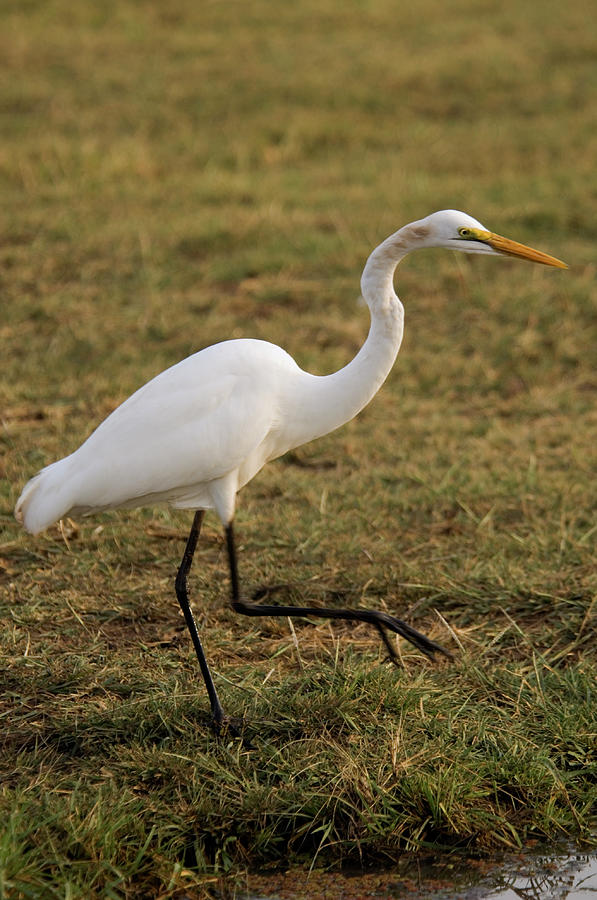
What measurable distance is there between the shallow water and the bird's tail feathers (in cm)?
117

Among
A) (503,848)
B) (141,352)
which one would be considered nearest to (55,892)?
(503,848)

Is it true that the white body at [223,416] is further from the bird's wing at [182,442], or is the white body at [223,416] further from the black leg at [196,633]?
the black leg at [196,633]

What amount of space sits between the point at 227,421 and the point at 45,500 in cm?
58

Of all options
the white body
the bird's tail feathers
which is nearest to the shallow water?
the white body

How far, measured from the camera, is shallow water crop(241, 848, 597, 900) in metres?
2.89

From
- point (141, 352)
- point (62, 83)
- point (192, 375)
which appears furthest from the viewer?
point (62, 83)

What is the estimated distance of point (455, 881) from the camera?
2.95 meters

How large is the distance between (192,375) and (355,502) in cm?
141

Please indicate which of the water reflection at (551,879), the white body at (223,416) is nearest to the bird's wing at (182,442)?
the white body at (223,416)

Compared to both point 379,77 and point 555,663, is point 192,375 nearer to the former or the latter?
point 555,663

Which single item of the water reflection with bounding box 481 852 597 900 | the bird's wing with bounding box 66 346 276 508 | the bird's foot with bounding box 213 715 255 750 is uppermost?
the bird's wing with bounding box 66 346 276 508

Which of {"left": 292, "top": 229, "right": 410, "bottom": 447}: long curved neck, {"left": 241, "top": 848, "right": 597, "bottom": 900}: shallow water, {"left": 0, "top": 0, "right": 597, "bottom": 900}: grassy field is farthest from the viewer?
{"left": 292, "top": 229, "right": 410, "bottom": 447}: long curved neck

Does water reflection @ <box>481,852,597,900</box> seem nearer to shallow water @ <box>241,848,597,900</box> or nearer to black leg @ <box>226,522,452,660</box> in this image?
shallow water @ <box>241,848,597,900</box>

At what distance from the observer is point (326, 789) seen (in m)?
3.07
